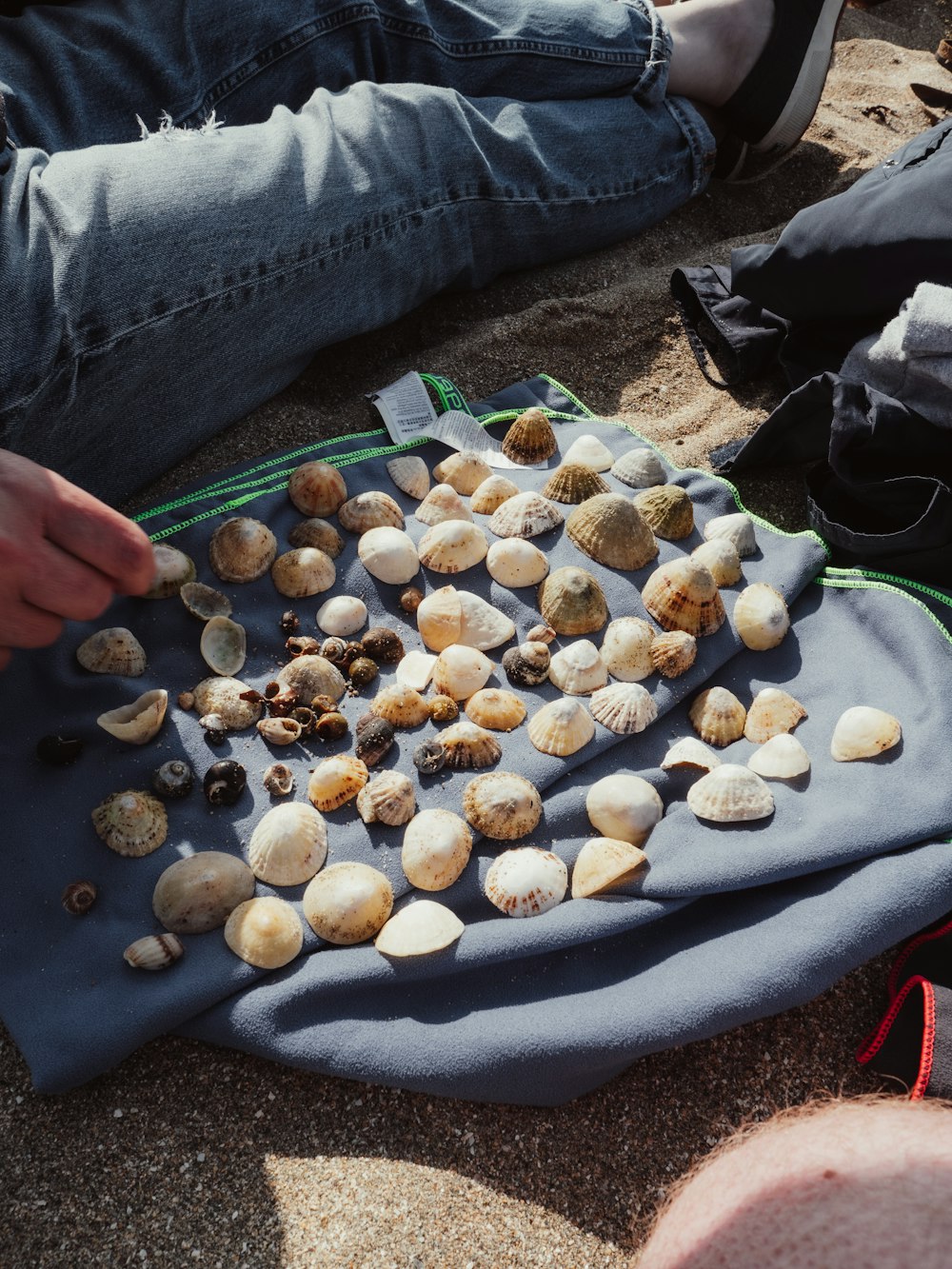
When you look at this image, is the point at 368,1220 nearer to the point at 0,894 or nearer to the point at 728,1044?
the point at 728,1044

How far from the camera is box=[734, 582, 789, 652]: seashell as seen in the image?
5.75ft

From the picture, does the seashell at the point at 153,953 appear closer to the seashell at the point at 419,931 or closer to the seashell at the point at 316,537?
the seashell at the point at 419,931

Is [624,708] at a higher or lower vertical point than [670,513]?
lower

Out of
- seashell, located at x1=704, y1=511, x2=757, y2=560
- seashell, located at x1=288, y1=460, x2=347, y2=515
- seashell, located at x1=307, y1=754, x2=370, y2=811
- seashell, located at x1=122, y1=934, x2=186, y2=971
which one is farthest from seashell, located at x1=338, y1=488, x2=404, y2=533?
seashell, located at x1=122, y1=934, x2=186, y2=971

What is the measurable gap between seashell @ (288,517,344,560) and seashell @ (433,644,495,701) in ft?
1.19

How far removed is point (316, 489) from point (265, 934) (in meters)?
0.95

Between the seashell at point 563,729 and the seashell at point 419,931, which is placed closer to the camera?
the seashell at point 419,931

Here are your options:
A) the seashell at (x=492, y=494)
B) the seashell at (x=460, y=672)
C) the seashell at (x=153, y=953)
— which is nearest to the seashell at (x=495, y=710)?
the seashell at (x=460, y=672)

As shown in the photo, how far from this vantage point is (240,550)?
1.79 metres

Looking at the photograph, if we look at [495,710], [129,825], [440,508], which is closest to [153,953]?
[129,825]

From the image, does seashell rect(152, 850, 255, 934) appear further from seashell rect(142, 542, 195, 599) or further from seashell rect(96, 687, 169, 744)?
seashell rect(142, 542, 195, 599)

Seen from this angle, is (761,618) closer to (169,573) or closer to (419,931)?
(419,931)

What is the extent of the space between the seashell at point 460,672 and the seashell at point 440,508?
1.24 ft

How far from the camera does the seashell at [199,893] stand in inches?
54.2
